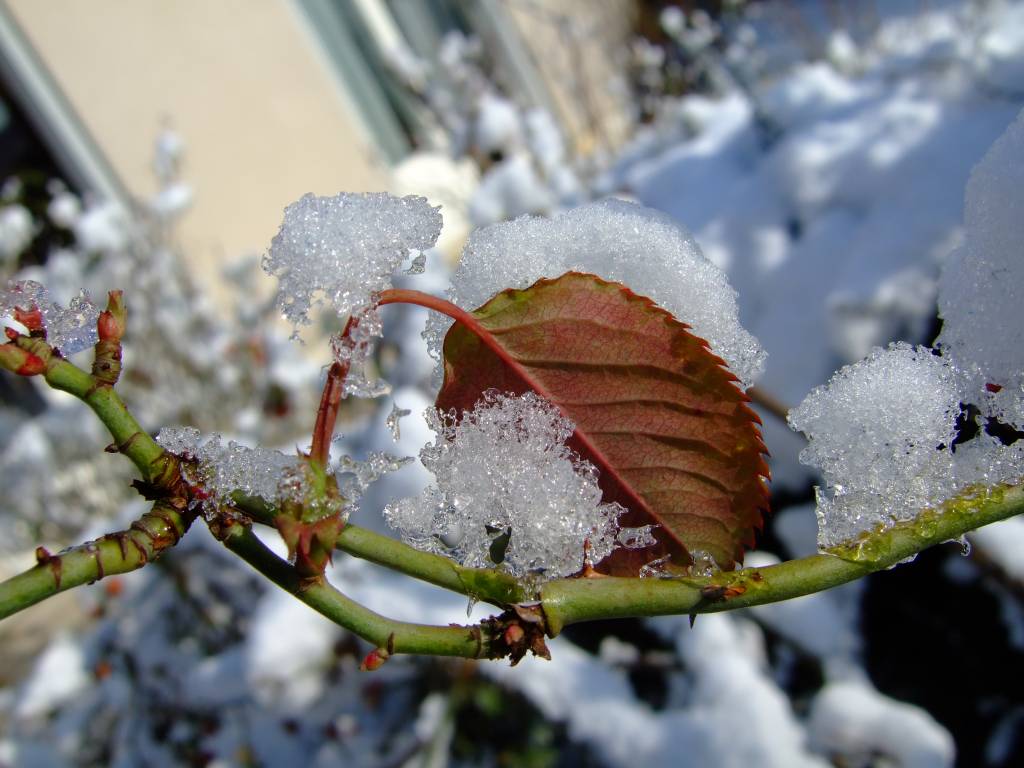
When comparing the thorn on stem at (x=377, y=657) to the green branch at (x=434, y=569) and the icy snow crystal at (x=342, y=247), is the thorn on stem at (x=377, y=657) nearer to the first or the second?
the green branch at (x=434, y=569)

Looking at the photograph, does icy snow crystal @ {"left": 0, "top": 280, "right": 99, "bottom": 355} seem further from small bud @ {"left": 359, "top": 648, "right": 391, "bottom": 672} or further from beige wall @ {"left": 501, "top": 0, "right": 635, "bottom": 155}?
beige wall @ {"left": 501, "top": 0, "right": 635, "bottom": 155}

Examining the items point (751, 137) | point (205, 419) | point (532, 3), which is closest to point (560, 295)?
point (751, 137)

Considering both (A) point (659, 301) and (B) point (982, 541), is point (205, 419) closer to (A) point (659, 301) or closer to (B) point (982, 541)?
(B) point (982, 541)

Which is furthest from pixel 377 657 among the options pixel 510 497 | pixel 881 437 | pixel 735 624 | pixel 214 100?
pixel 214 100

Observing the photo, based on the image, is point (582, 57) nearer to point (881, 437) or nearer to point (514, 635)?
point (881, 437)

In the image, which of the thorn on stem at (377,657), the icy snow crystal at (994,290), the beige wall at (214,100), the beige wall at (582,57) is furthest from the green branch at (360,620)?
the beige wall at (582,57)
